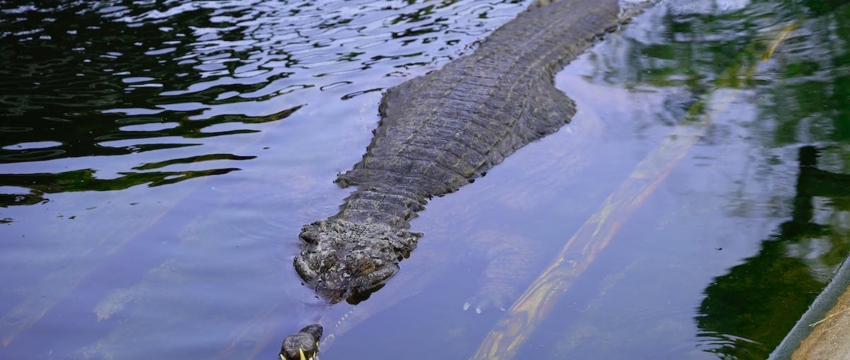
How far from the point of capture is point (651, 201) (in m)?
5.81

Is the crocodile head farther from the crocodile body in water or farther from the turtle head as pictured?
the turtle head

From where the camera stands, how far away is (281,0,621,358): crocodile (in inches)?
193

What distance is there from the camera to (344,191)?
6027 mm

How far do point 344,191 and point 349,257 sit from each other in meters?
1.28

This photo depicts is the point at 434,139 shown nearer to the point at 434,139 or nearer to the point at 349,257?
the point at 434,139

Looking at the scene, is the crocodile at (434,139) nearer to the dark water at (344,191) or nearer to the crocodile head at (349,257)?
the crocodile head at (349,257)

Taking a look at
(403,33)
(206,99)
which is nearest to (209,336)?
(206,99)

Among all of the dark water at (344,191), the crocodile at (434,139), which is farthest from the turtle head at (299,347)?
the dark water at (344,191)

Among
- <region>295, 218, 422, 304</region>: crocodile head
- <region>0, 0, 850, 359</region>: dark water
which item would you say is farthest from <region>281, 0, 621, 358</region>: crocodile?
<region>0, 0, 850, 359</region>: dark water

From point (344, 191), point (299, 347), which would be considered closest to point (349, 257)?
point (299, 347)

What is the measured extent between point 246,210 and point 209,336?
1527 millimetres

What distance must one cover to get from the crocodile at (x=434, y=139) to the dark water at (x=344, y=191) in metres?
0.14

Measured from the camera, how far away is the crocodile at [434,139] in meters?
4.89

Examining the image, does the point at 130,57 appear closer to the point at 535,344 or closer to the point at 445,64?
the point at 445,64
